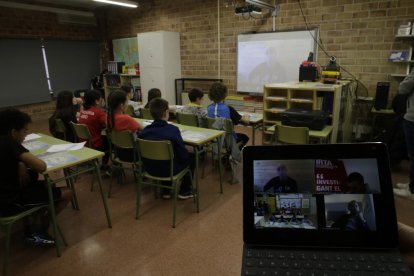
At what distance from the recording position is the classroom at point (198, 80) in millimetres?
2105

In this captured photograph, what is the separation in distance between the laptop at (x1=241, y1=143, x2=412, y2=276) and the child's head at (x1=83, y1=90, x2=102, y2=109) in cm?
286

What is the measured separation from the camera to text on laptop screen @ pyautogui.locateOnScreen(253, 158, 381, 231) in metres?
0.64

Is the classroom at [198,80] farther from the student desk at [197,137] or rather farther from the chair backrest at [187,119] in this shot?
the chair backrest at [187,119]

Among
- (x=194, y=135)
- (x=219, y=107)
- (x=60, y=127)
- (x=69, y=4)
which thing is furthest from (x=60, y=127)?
(x=69, y=4)

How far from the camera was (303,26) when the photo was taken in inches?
186

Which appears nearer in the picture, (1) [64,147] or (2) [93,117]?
(1) [64,147]

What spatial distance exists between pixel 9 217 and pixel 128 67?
5887 mm

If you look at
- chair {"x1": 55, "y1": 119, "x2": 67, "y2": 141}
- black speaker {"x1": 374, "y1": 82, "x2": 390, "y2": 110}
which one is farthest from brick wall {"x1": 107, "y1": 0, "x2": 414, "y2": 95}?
chair {"x1": 55, "y1": 119, "x2": 67, "y2": 141}

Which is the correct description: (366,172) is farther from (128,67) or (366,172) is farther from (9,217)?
(128,67)

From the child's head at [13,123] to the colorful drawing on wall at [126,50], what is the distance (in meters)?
5.66

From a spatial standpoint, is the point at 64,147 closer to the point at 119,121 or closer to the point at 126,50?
the point at 119,121

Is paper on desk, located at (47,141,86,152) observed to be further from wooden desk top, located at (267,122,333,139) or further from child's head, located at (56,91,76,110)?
wooden desk top, located at (267,122,333,139)

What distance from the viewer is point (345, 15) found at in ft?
14.2

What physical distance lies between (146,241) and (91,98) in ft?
5.83
